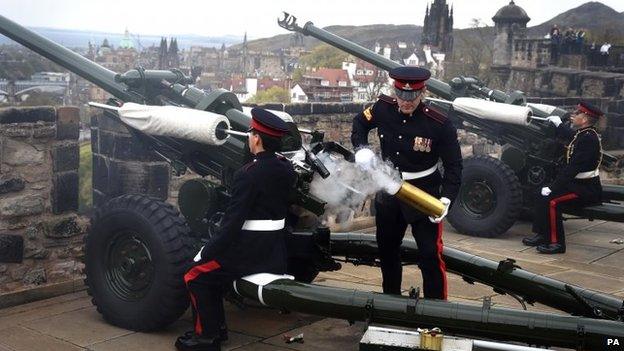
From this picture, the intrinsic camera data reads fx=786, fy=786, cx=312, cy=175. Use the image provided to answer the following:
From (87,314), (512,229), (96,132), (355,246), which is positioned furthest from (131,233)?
(512,229)

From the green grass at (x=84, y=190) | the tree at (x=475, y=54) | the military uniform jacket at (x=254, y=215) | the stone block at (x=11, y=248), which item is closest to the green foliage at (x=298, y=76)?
the tree at (x=475, y=54)

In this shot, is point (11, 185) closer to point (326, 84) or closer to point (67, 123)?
point (67, 123)

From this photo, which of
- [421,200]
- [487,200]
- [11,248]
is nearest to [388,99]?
[421,200]

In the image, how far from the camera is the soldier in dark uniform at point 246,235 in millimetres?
4152

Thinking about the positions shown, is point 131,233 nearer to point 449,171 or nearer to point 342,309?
point 342,309

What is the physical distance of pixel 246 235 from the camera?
4.23 meters

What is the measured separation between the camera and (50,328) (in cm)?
477

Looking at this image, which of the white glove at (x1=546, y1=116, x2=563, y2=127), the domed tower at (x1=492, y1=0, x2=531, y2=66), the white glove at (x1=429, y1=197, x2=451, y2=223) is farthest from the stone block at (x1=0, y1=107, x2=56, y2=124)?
the domed tower at (x1=492, y1=0, x2=531, y2=66)

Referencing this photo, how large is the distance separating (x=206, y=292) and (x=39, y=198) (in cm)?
215

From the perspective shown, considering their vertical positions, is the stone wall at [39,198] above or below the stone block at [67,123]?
below

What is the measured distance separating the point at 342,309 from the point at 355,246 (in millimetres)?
1180

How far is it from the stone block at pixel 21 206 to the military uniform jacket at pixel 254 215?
6.90 feet

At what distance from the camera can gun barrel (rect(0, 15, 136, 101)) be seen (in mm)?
5961

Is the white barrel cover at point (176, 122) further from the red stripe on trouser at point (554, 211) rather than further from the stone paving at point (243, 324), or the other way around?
the red stripe on trouser at point (554, 211)
